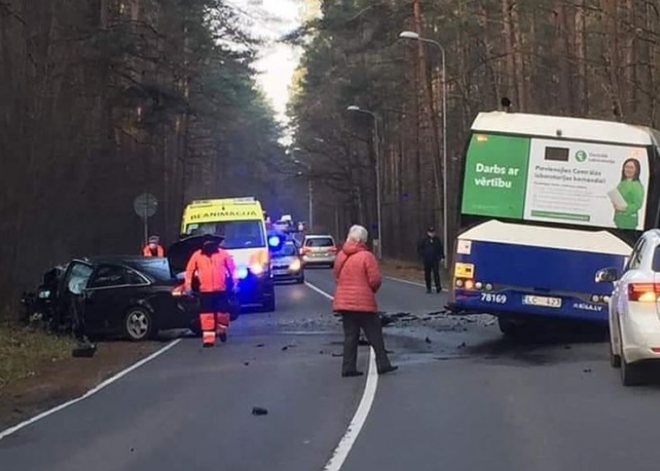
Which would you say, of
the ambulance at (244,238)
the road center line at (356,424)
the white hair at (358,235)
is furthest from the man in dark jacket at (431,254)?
the white hair at (358,235)

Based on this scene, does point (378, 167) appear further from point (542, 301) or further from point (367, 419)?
point (367, 419)

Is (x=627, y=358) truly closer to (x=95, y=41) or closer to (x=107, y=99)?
(x=95, y=41)

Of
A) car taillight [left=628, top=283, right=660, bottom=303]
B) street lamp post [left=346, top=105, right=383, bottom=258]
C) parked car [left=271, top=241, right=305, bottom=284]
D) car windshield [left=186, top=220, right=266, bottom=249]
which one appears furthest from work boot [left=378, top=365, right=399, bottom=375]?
street lamp post [left=346, top=105, right=383, bottom=258]

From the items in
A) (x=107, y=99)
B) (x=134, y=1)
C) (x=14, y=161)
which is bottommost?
(x=14, y=161)

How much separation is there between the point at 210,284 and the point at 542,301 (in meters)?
5.41

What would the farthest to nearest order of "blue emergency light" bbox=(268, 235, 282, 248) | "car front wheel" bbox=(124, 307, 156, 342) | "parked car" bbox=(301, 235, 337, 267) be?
"parked car" bbox=(301, 235, 337, 267)
"blue emergency light" bbox=(268, 235, 282, 248)
"car front wheel" bbox=(124, 307, 156, 342)

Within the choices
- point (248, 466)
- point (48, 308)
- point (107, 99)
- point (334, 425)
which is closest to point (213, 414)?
point (334, 425)

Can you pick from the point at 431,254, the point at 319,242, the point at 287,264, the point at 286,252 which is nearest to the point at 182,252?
the point at 431,254

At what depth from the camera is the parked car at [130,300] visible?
71.9 ft

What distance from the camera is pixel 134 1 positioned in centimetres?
4088

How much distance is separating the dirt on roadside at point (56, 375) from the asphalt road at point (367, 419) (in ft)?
1.61

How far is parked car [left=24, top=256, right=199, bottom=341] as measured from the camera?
21922mm

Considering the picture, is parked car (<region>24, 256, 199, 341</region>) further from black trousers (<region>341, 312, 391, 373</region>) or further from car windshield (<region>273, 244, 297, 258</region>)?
car windshield (<region>273, 244, 297, 258</region>)

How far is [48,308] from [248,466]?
47.9ft
